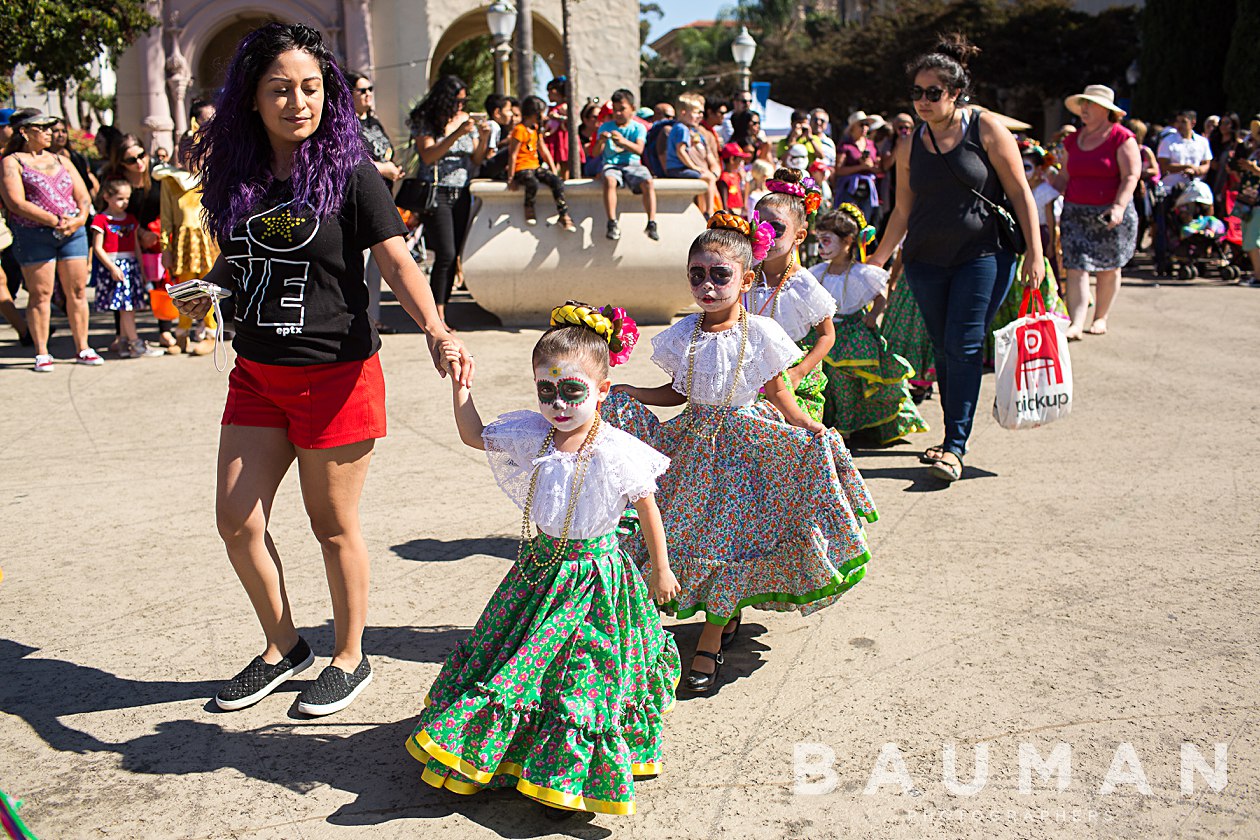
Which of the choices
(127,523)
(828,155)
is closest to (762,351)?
(127,523)

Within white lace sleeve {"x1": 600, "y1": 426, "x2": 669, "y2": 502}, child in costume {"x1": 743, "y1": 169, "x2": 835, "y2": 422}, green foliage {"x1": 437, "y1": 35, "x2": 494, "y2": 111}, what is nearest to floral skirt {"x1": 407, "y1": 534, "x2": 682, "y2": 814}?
white lace sleeve {"x1": 600, "y1": 426, "x2": 669, "y2": 502}

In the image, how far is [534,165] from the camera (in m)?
10.4

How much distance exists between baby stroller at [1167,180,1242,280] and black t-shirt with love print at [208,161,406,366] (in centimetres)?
1291

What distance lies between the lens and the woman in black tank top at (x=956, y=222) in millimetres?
5902

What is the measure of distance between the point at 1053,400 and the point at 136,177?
7205 millimetres

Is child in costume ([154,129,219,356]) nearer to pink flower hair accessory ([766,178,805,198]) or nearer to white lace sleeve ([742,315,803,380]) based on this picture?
pink flower hair accessory ([766,178,805,198])

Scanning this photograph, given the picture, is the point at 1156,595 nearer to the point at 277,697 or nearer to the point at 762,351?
the point at 762,351

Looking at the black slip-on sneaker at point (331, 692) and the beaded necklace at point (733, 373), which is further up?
the beaded necklace at point (733, 373)

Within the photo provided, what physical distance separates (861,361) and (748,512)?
2.99 m

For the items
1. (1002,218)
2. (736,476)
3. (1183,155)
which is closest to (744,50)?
(1183,155)

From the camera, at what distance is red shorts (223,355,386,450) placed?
3611 mm

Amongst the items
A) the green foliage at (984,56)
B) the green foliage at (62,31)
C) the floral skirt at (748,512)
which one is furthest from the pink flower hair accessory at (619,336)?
the green foliage at (984,56)

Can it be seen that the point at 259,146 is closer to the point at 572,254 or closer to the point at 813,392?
the point at 813,392

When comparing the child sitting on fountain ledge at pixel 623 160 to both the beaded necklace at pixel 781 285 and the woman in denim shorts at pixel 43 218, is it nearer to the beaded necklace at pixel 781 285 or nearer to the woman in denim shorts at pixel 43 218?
the woman in denim shorts at pixel 43 218
